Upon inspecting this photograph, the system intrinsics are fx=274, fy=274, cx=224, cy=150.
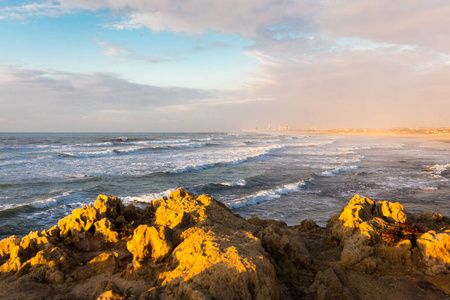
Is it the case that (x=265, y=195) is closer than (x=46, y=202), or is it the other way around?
(x=46, y=202)

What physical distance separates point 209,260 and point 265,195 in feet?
32.2

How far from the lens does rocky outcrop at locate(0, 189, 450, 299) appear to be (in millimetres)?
3391

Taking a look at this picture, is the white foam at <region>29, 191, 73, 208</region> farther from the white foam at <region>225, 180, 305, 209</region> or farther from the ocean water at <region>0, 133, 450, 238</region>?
the white foam at <region>225, 180, 305, 209</region>

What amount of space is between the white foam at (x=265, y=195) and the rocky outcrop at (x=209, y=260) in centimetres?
619

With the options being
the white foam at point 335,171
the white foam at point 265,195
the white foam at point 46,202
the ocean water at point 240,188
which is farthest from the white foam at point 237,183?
the white foam at point 46,202

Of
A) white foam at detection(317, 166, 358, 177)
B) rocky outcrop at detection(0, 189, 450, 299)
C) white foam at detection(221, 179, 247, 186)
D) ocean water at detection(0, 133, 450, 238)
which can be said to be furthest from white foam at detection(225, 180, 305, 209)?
rocky outcrop at detection(0, 189, 450, 299)

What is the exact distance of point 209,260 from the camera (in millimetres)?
3531

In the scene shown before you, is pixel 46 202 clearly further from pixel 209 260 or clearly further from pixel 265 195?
pixel 209 260

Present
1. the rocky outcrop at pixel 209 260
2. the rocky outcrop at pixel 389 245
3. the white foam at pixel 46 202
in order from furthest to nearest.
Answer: the white foam at pixel 46 202
the rocky outcrop at pixel 389 245
the rocky outcrop at pixel 209 260

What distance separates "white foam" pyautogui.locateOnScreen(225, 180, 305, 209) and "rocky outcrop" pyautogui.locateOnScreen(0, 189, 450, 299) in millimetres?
6189

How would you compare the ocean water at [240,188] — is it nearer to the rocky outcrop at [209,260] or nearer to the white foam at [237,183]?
the white foam at [237,183]

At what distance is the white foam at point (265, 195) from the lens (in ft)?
38.7

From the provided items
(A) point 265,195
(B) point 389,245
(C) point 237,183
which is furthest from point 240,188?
(B) point 389,245

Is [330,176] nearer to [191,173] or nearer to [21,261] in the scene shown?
[191,173]
